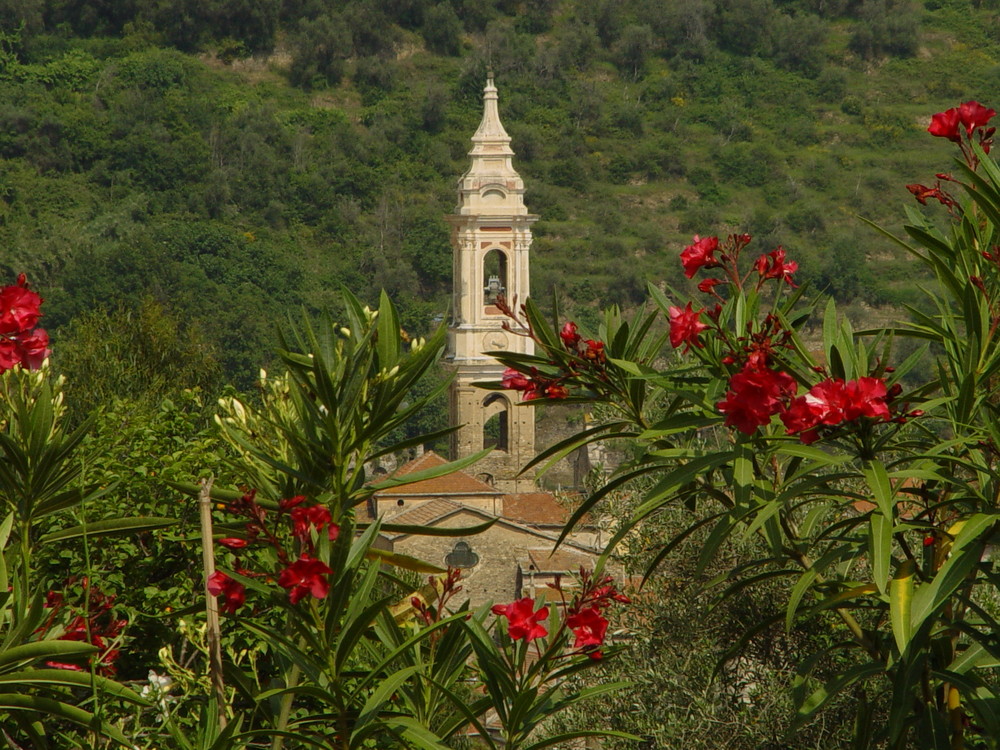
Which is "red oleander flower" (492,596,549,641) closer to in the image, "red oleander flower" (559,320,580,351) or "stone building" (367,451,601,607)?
"red oleander flower" (559,320,580,351)

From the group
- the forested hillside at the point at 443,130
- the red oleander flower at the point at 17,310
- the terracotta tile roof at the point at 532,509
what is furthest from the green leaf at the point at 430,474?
the forested hillside at the point at 443,130

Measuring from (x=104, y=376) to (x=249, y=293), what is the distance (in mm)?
48494

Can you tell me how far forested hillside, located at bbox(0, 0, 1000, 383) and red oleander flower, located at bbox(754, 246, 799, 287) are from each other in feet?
211

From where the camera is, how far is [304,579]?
4.68 meters

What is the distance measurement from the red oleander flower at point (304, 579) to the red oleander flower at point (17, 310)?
1.10m

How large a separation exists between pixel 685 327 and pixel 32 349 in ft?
5.96

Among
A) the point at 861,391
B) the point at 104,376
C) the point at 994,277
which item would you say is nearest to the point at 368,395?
the point at 861,391

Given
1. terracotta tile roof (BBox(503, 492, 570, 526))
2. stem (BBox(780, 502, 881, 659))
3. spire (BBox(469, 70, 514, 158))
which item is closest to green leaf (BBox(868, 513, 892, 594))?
stem (BBox(780, 502, 881, 659))

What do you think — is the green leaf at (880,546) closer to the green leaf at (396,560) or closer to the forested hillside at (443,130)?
the green leaf at (396,560)

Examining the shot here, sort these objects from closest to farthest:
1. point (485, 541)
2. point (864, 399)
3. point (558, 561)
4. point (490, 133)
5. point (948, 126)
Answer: point (864, 399)
point (948, 126)
point (558, 561)
point (485, 541)
point (490, 133)

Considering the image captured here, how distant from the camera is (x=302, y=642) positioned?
5691 millimetres

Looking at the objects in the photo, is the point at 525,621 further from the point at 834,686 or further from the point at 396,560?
the point at 834,686

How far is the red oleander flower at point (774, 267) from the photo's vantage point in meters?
5.45

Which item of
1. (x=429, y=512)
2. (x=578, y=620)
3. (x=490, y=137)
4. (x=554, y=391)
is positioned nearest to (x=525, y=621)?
(x=578, y=620)
